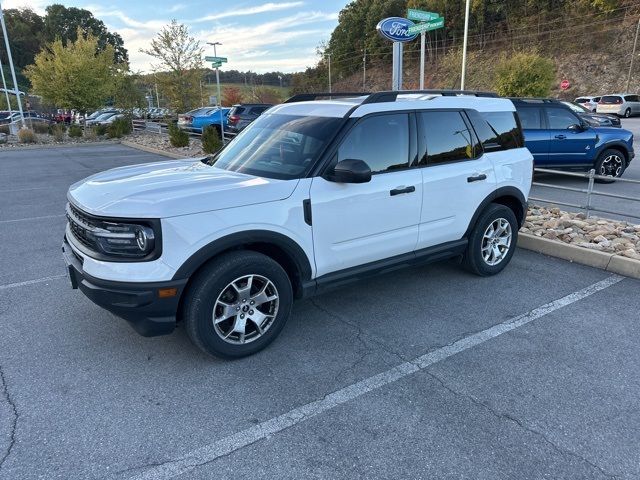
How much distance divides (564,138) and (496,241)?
6401 millimetres

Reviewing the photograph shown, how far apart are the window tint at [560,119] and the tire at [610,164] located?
97cm

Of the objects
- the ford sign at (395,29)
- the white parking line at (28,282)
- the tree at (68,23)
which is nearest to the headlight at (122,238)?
the white parking line at (28,282)

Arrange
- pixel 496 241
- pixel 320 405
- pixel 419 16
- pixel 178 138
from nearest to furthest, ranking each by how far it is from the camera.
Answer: pixel 320 405 < pixel 496 241 < pixel 419 16 < pixel 178 138

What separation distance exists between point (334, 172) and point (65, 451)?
7.97 ft

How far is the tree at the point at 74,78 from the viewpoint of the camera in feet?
79.8

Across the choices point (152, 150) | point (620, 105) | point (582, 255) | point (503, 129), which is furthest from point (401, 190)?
point (620, 105)

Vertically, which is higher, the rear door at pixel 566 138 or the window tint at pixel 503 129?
the window tint at pixel 503 129

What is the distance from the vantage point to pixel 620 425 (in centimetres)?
266

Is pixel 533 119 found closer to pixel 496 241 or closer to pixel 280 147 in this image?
pixel 496 241

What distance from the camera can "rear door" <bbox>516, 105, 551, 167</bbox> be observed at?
32.0 feet

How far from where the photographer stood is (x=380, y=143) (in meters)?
3.87

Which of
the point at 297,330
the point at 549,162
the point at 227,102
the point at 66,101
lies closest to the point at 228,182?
the point at 297,330

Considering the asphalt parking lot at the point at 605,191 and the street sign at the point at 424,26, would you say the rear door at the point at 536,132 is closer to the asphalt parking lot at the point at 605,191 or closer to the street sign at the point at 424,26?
the asphalt parking lot at the point at 605,191

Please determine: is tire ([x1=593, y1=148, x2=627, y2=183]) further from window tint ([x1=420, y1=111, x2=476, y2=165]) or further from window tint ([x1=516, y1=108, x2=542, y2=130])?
window tint ([x1=420, y1=111, x2=476, y2=165])
